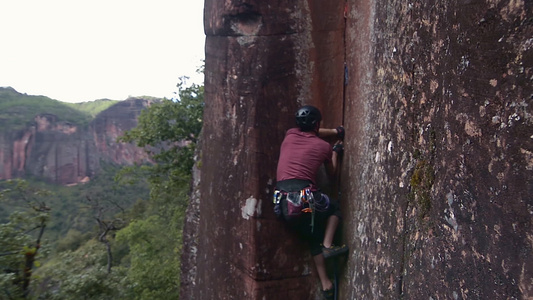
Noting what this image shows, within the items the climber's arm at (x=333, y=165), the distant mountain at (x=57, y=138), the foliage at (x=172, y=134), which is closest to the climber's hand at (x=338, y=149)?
the climber's arm at (x=333, y=165)

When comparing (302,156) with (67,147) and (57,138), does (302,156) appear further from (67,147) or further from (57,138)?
(67,147)

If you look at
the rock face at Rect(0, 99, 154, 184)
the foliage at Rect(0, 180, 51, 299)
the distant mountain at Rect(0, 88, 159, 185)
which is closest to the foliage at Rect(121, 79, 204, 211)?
the foliage at Rect(0, 180, 51, 299)

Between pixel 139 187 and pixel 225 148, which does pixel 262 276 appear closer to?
pixel 225 148

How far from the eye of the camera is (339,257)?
424cm

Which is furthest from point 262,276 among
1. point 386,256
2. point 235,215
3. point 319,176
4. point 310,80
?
point 310,80

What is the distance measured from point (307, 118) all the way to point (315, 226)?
3.36ft

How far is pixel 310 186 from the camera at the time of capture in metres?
3.96

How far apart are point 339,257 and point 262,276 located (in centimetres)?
76

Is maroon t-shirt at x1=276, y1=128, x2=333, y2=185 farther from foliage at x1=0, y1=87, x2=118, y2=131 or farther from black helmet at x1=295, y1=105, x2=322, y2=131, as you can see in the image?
foliage at x1=0, y1=87, x2=118, y2=131

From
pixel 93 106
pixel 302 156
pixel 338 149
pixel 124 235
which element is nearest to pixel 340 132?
pixel 338 149

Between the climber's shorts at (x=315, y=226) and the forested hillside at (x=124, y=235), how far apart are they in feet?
13.9

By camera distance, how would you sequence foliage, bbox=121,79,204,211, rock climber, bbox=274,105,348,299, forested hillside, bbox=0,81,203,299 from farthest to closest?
1. foliage, bbox=121,79,204,211
2. forested hillside, bbox=0,81,203,299
3. rock climber, bbox=274,105,348,299

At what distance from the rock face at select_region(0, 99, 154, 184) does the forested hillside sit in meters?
25.3

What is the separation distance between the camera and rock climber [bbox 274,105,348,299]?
13.1 feet
